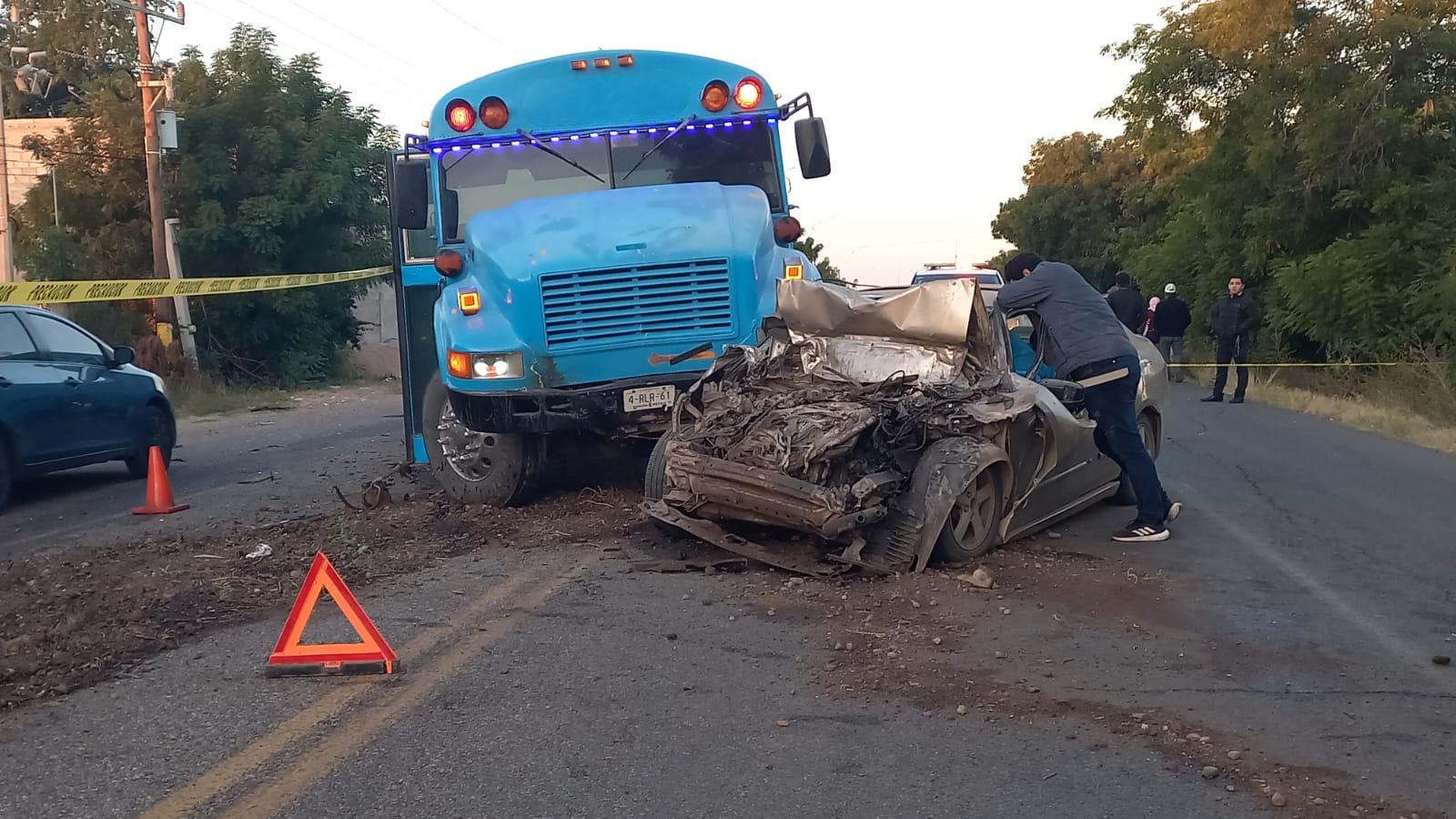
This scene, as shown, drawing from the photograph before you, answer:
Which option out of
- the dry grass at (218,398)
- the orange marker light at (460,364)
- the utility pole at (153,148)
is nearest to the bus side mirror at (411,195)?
the orange marker light at (460,364)

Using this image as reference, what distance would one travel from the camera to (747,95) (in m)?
9.66

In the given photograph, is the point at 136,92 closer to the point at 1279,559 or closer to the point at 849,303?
the point at 849,303

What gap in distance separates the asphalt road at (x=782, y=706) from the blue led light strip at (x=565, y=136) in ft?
11.2

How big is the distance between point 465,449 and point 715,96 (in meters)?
3.08

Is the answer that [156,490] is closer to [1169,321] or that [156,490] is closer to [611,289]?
[611,289]

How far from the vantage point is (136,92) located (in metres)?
28.1

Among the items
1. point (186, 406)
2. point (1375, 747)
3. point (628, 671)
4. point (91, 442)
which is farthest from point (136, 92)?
point (1375, 747)

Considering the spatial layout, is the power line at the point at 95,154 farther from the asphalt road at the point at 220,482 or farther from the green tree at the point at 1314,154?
the green tree at the point at 1314,154

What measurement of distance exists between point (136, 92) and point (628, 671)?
26.9 meters

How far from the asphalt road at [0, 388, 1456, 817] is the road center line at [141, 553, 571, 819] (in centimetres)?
2

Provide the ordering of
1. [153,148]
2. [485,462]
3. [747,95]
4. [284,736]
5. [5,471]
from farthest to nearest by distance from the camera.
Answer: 1. [153,148]
2. [5,471]
3. [747,95]
4. [485,462]
5. [284,736]

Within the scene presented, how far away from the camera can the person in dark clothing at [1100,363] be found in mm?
8007

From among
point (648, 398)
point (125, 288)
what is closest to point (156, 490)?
point (648, 398)

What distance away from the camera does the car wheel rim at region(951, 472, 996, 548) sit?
6855mm
